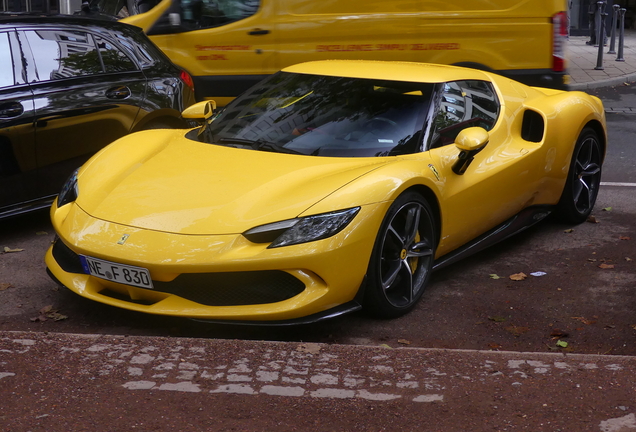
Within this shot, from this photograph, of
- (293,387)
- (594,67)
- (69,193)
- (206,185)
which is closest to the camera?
(293,387)

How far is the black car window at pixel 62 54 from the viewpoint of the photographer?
6129 millimetres

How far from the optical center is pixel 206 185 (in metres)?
4.50

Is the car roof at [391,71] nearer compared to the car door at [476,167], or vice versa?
the car door at [476,167]

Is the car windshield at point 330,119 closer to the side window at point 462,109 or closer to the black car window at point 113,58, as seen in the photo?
the side window at point 462,109

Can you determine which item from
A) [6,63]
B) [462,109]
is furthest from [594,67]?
[6,63]

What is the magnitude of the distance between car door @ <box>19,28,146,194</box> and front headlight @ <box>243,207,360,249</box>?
2.52 metres

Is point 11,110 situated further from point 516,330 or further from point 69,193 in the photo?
point 516,330

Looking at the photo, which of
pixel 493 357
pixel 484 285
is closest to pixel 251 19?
pixel 484 285

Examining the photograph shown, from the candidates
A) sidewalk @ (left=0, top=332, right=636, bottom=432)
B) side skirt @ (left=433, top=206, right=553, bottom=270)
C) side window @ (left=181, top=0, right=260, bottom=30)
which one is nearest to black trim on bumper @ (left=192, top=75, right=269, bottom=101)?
side window @ (left=181, top=0, right=260, bottom=30)

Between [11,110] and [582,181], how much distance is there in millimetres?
4165

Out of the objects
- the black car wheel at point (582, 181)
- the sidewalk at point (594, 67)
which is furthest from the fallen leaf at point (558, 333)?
the sidewalk at point (594, 67)

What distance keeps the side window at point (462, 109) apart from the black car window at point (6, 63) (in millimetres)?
2939

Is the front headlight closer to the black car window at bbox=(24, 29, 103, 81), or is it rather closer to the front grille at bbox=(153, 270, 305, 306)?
the front grille at bbox=(153, 270, 305, 306)

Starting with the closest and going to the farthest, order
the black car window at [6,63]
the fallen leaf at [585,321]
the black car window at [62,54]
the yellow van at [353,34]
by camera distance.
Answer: the fallen leaf at [585,321] → the black car window at [6,63] → the black car window at [62,54] → the yellow van at [353,34]
